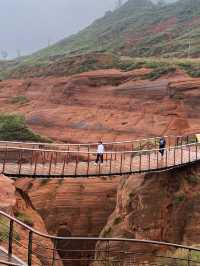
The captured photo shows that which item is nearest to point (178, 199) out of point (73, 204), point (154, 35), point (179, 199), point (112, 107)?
point (179, 199)

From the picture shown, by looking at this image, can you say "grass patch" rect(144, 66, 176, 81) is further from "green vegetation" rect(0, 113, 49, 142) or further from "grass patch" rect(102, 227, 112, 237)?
"grass patch" rect(102, 227, 112, 237)

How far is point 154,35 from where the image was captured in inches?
3123

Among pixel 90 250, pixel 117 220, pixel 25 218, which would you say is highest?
pixel 25 218

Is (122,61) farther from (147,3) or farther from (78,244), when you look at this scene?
(147,3)

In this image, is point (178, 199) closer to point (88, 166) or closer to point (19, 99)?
point (88, 166)

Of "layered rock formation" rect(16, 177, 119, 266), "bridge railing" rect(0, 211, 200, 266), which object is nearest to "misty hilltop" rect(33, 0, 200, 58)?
"layered rock formation" rect(16, 177, 119, 266)

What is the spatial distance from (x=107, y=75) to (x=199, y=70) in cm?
731

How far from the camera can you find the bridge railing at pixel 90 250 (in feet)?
30.2

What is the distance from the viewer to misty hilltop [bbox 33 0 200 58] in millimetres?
63869

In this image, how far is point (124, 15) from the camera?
116812mm

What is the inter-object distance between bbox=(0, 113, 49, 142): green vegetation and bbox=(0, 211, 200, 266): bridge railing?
36.8 feet

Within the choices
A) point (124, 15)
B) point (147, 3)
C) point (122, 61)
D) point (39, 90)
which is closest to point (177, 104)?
point (122, 61)

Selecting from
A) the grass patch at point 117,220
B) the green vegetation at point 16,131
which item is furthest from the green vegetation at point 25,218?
the green vegetation at point 16,131

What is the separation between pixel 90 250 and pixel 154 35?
70939 mm
